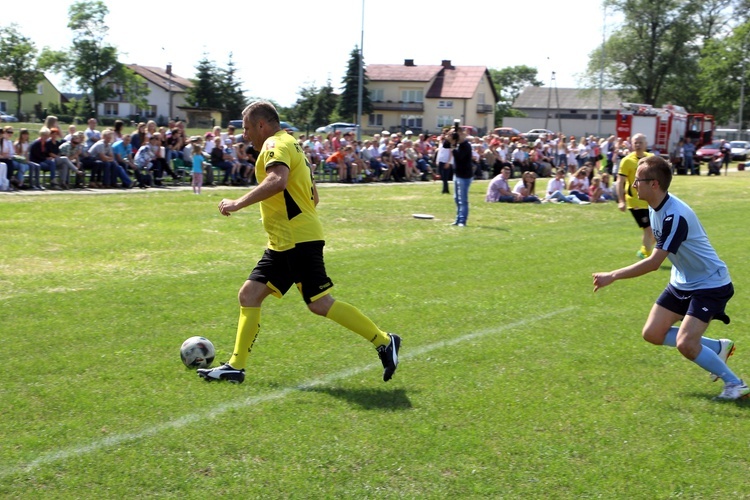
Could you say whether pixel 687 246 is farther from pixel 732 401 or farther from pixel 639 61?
Result: pixel 639 61

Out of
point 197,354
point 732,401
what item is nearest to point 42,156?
point 197,354

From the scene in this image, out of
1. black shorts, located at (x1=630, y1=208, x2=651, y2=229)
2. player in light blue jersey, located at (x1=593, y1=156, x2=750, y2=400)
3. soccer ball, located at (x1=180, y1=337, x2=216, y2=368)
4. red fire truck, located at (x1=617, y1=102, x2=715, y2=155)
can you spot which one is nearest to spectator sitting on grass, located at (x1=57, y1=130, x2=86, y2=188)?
black shorts, located at (x1=630, y1=208, x2=651, y2=229)

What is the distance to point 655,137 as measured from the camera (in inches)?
1650

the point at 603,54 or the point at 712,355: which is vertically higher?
the point at 603,54

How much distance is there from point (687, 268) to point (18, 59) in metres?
76.9

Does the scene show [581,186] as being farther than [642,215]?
Yes

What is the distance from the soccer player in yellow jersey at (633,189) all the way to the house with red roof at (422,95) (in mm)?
79054

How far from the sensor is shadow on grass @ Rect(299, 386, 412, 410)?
5.57 m

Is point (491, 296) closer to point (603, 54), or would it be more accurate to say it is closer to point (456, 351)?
point (456, 351)

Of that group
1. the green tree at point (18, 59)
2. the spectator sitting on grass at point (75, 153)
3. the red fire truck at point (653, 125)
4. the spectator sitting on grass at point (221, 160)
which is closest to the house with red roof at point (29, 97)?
the green tree at point (18, 59)

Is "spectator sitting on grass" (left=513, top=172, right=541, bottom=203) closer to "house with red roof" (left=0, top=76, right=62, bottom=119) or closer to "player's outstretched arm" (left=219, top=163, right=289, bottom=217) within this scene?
"player's outstretched arm" (left=219, top=163, right=289, bottom=217)

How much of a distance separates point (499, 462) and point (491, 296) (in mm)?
4882

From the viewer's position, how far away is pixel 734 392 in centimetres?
582

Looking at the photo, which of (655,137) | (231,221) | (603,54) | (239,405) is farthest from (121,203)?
(603,54)
